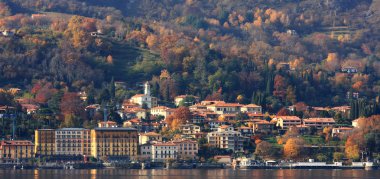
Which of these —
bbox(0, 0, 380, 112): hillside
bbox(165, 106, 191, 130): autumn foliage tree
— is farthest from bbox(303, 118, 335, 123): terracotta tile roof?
bbox(0, 0, 380, 112): hillside

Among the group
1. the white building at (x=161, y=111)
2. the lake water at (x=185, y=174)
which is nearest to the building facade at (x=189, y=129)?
the white building at (x=161, y=111)

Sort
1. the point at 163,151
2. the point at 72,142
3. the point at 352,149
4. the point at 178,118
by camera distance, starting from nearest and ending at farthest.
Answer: the point at 352,149
the point at 163,151
the point at 72,142
the point at 178,118

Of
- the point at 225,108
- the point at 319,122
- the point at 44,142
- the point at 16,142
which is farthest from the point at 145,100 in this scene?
the point at 16,142

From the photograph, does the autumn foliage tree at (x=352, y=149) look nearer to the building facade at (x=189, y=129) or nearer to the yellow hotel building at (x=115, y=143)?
the building facade at (x=189, y=129)

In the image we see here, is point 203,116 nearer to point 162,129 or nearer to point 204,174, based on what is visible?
point 162,129

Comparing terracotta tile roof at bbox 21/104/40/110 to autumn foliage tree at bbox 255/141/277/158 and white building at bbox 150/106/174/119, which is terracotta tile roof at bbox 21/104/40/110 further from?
autumn foliage tree at bbox 255/141/277/158

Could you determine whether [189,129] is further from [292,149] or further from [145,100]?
[145,100]
